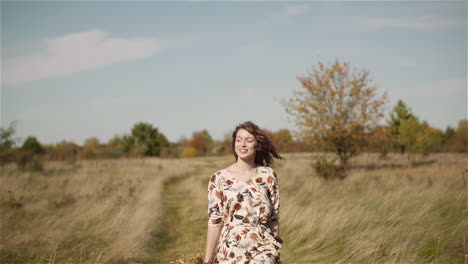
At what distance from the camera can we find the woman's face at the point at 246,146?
3.38 m

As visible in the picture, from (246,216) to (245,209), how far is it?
0.06 meters

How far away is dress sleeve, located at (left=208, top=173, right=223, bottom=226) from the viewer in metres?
3.27

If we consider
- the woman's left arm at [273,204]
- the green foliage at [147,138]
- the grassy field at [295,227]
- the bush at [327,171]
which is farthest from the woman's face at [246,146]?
the green foliage at [147,138]

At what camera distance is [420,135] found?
24.5m

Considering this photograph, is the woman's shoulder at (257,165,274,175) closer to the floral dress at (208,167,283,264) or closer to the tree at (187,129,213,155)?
the floral dress at (208,167,283,264)

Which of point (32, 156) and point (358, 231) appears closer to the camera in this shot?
point (358, 231)

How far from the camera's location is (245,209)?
3.20 m

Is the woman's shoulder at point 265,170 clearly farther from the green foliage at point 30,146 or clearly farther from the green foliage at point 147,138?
the green foliage at point 147,138

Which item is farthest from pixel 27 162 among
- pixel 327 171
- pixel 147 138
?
pixel 147 138

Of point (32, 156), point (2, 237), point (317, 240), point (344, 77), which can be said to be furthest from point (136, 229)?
point (32, 156)

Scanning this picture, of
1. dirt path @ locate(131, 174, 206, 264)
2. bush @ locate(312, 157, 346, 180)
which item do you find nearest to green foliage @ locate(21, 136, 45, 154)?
dirt path @ locate(131, 174, 206, 264)

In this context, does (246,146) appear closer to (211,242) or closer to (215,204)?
(215,204)

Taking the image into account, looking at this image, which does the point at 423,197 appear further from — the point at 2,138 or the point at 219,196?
the point at 2,138

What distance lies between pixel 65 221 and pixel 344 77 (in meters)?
15.6
